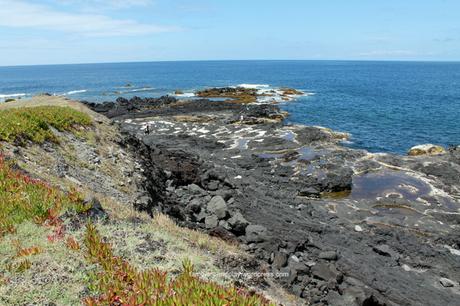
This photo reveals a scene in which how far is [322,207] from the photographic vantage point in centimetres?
2748

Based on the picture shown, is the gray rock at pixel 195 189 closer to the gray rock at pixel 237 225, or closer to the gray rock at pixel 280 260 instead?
the gray rock at pixel 237 225

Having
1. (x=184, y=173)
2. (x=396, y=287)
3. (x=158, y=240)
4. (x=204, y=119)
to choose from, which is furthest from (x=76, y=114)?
(x=204, y=119)

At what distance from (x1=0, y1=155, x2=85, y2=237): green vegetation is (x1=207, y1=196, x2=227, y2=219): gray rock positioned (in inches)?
385

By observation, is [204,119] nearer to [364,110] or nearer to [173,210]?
[364,110]

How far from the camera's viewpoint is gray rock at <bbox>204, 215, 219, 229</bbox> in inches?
760

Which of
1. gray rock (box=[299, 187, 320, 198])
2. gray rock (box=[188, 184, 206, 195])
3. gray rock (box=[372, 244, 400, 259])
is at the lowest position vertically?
gray rock (box=[372, 244, 400, 259])

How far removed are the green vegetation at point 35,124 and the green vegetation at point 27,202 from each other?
815cm

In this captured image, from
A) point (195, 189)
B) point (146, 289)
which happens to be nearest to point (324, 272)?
point (146, 289)

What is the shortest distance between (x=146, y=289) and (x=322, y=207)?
22.2 m

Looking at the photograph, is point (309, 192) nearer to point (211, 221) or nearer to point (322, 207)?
point (322, 207)

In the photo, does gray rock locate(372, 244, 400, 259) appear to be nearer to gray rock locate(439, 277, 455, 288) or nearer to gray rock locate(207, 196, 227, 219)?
gray rock locate(439, 277, 455, 288)

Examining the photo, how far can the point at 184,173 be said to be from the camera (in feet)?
97.3

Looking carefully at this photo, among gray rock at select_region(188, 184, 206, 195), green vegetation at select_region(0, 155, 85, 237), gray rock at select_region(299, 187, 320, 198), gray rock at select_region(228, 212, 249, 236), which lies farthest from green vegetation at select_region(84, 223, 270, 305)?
gray rock at select_region(299, 187, 320, 198)

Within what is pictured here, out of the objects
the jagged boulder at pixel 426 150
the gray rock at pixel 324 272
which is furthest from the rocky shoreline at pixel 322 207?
the jagged boulder at pixel 426 150
